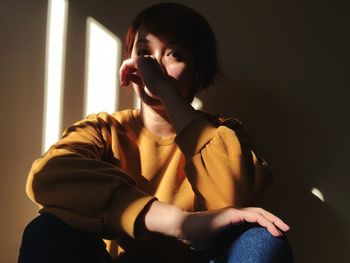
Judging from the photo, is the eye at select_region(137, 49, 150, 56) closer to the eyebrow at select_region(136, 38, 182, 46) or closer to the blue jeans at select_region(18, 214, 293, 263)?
the eyebrow at select_region(136, 38, 182, 46)

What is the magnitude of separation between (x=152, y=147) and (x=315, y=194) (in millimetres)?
439

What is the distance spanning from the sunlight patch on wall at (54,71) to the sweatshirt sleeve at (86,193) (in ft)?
1.14

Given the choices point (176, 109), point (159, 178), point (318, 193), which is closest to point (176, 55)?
point (176, 109)

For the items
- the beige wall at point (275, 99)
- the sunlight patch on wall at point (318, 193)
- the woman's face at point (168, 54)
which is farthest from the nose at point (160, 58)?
the sunlight patch on wall at point (318, 193)

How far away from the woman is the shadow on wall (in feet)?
0.53

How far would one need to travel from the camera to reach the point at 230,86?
113cm

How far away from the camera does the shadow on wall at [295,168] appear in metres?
1.07

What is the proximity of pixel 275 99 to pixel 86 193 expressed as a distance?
0.61 metres

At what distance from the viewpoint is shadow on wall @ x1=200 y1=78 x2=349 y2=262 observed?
3.50ft

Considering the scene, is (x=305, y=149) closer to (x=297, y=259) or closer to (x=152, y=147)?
(x=297, y=259)

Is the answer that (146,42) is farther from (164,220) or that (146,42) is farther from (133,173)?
(164,220)

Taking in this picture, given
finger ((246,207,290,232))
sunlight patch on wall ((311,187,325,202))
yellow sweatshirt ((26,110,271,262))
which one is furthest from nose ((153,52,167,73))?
sunlight patch on wall ((311,187,325,202))

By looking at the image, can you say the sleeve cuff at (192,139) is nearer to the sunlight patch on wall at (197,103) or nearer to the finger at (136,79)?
the finger at (136,79)

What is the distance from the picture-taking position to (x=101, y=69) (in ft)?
3.70
